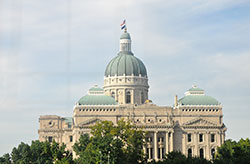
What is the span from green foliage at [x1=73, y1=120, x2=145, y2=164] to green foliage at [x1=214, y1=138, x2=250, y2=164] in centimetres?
2016

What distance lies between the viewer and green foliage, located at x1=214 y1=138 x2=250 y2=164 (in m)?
159

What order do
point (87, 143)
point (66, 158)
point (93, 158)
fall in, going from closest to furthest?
1. point (93, 158)
2. point (66, 158)
3. point (87, 143)

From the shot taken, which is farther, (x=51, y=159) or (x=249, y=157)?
(x=51, y=159)

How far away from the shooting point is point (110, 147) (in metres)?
161

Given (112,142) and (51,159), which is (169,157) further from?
(51,159)

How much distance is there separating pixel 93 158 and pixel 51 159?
21.1m

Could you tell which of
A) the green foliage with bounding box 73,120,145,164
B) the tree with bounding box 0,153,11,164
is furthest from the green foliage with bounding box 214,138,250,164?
the tree with bounding box 0,153,11,164

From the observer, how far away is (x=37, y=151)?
177 meters

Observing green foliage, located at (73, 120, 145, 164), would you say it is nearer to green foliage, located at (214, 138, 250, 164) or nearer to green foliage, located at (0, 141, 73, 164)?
green foliage, located at (0, 141, 73, 164)

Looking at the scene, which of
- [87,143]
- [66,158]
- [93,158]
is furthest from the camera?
[87,143]

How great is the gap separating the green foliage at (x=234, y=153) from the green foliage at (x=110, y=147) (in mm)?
20160

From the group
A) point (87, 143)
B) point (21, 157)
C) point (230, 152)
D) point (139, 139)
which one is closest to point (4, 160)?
point (21, 157)

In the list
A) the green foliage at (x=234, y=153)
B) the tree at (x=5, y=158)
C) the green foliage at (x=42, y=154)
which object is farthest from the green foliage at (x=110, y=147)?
the green foliage at (x=234, y=153)

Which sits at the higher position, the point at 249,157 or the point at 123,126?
the point at 123,126
